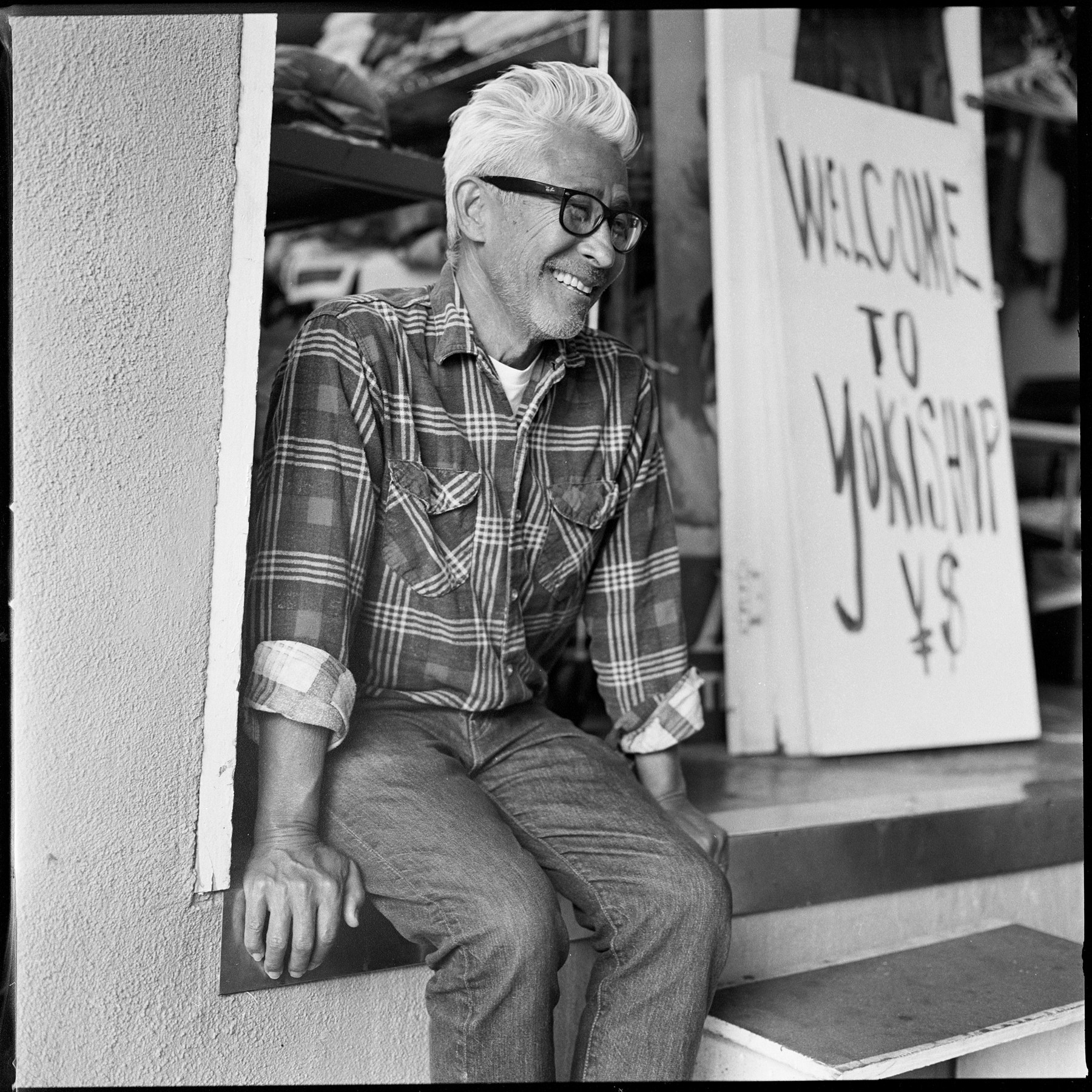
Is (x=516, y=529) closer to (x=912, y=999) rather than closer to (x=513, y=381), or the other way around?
(x=513, y=381)

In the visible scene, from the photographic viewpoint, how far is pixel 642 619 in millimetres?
1705

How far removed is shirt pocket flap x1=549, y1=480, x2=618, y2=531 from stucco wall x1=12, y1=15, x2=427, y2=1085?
458 mm

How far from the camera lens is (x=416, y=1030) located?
1.50 metres

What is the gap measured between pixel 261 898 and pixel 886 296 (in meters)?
1.83

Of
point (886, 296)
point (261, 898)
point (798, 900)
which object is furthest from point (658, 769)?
point (886, 296)

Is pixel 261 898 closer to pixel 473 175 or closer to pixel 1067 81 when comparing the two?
pixel 473 175

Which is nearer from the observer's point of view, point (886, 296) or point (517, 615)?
point (517, 615)

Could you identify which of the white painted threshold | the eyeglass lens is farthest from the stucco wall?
the eyeglass lens

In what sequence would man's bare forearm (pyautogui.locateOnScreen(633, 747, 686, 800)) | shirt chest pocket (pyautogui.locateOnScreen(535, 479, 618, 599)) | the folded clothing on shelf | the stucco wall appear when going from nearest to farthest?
the stucco wall < shirt chest pocket (pyautogui.locateOnScreen(535, 479, 618, 599)) < man's bare forearm (pyautogui.locateOnScreen(633, 747, 686, 800)) < the folded clothing on shelf

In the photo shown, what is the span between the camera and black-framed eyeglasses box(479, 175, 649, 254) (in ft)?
4.87

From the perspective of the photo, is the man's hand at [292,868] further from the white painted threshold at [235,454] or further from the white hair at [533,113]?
the white hair at [533,113]

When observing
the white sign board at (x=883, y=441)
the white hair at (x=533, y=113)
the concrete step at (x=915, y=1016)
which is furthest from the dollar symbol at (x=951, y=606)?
the white hair at (x=533, y=113)

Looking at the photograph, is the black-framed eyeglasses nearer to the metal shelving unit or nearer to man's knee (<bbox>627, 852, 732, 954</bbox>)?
the metal shelving unit

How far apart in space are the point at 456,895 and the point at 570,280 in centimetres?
73
